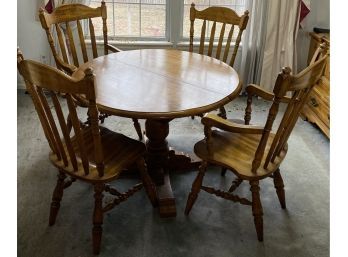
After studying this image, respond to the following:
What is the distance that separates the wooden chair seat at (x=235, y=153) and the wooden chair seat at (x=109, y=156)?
13.2 inches

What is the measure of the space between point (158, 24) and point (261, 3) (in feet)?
3.12

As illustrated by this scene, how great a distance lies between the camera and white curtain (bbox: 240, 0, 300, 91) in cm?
326

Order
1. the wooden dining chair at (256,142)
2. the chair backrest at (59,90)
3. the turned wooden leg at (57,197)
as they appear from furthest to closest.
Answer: the turned wooden leg at (57,197) → the wooden dining chair at (256,142) → the chair backrest at (59,90)

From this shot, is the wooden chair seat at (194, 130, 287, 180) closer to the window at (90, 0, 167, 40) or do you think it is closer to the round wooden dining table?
the round wooden dining table

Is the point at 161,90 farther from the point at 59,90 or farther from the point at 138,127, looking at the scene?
the point at 138,127

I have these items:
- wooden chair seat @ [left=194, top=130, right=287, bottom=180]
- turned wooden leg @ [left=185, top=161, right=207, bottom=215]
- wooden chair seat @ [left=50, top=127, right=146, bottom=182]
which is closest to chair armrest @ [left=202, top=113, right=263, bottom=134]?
wooden chair seat @ [left=194, top=130, right=287, bottom=180]

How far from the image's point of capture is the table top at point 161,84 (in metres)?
1.72

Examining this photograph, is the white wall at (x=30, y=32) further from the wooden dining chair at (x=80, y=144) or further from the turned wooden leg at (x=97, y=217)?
the turned wooden leg at (x=97, y=217)

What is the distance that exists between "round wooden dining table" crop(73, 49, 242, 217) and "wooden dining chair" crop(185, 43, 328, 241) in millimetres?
135

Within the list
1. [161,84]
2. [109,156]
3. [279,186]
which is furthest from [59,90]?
[279,186]

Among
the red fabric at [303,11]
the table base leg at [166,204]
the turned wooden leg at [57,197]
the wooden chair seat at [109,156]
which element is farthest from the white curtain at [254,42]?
the turned wooden leg at [57,197]

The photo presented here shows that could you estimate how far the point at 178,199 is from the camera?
2.23 metres

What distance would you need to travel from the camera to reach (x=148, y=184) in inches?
80.6

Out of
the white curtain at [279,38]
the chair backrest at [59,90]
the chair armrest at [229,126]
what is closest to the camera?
the chair backrest at [59,90]
